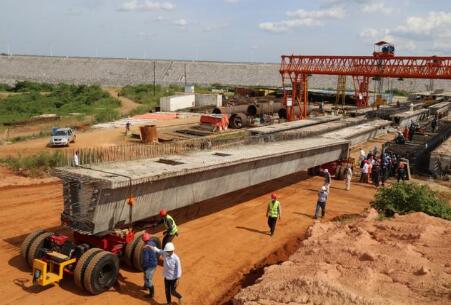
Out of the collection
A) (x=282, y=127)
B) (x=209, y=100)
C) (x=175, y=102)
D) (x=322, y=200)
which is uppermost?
(x=209, y=100)

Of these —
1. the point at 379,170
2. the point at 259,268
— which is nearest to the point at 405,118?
→ the point at 379,170

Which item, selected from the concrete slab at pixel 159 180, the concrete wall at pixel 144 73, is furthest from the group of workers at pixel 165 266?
the concrete wall at pixel 144 73

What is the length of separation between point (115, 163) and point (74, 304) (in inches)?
189

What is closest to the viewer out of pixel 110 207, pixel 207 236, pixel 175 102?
pixel 110 207

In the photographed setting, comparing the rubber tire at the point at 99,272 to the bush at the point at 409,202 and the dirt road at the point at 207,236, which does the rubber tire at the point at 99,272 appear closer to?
the dirt road at the point at 207,236

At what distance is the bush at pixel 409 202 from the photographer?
48.4 feet

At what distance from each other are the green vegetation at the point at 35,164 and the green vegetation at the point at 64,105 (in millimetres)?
22166

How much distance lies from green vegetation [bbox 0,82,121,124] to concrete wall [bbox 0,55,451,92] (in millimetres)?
51074

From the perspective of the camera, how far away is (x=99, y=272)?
31.8ft

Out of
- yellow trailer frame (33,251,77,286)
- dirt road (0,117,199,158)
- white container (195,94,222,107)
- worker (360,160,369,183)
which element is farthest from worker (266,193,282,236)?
white container (195,94,222,107)

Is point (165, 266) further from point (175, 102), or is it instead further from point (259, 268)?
point (175, 102)

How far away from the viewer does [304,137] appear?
23750 millimetres

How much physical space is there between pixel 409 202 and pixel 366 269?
706 cm

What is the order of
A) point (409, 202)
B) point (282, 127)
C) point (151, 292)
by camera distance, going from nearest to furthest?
point (151, 292) → point (409, 202) → point (282, 127)
